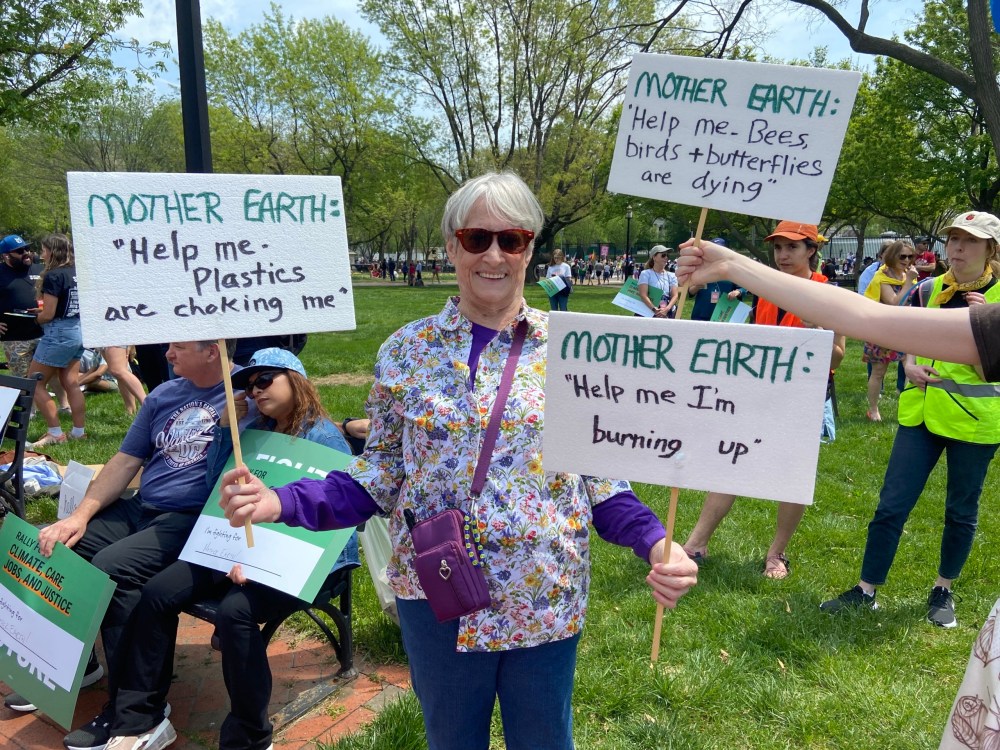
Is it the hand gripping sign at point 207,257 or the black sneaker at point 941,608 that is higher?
the hand gripping sign at point 207,257

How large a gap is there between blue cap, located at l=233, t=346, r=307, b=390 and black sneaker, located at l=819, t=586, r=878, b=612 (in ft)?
9.36

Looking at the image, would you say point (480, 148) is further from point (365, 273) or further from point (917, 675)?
point (917, 675)

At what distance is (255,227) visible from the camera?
1.86 m

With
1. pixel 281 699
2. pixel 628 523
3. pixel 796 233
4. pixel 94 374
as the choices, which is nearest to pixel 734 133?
pixel 628 523

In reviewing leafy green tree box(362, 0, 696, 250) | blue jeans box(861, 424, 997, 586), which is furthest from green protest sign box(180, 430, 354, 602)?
leafy green tree box(362, 0, 696, 250)

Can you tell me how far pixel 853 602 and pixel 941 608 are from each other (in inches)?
16.7

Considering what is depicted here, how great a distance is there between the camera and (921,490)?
340cm

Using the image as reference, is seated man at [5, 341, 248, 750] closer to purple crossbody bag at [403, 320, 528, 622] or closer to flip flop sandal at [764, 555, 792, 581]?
purple crossbody bag at [403, 320, 528, 622]

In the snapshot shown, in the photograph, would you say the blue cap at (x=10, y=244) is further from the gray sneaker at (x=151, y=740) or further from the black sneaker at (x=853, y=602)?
the black sneaker at (x=853, y=602)

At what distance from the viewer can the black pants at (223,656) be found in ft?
7.93

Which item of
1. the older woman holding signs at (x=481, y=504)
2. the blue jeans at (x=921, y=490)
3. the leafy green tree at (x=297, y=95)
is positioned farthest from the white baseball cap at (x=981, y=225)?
the leafy green tree at (x=297, y=95)

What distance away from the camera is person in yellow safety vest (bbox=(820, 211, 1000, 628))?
3.21 meters

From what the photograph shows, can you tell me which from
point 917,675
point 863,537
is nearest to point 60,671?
point 917,675

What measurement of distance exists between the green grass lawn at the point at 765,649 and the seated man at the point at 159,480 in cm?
104
